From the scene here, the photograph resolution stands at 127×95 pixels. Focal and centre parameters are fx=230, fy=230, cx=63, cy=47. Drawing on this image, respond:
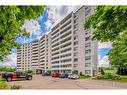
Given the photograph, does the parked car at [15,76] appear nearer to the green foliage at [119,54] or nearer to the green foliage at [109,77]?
the green foliage at [109,77]

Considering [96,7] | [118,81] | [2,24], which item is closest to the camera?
[2,24]

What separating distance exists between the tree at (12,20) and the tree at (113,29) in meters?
1.13

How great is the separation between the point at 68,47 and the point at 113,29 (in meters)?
2.28

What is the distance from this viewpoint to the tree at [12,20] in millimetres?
2758

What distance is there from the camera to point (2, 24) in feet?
10.5

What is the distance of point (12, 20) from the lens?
2.90 meters

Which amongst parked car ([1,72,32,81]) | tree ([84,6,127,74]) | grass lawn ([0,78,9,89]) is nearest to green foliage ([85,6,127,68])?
tree ([84,6,127,74])

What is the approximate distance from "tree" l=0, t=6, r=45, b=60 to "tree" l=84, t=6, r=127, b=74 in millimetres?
1131

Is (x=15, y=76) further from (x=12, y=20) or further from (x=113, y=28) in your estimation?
(x=12, y=20)

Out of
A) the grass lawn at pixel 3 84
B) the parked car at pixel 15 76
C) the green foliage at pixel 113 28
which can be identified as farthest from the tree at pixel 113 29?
the grass lawn at pixel 3 84
